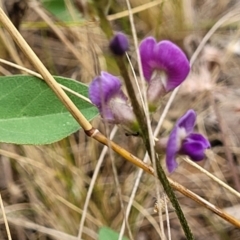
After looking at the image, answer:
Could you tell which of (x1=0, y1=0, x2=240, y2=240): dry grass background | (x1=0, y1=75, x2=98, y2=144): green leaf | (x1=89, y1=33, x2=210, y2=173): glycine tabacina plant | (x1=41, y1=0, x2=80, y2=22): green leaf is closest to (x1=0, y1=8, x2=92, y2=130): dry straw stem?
(x1=0, y1=75, x2=98, y2=144): green leaf

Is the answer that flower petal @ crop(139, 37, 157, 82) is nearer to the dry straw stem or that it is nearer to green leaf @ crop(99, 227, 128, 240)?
the dry straw stem

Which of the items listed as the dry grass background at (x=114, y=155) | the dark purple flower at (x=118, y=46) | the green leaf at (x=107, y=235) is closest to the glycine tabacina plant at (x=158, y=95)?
the dark purple flower at (x=118, y=46)

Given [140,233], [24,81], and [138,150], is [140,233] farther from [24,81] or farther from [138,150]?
[24,81]

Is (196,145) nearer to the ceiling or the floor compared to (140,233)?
nearer to the ceiling

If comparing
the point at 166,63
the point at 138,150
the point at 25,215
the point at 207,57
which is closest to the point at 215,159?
the point at 138,150

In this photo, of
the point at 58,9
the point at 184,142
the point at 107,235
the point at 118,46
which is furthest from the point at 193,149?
the point at 58,9

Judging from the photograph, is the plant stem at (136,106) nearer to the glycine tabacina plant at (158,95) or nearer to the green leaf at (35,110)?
the glycine tabacina plant at (158,95)
